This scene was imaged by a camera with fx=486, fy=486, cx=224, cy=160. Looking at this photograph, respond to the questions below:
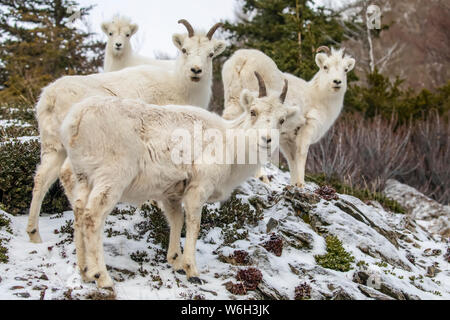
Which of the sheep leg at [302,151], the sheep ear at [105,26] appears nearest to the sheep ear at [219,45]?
the sheep leg at [302,151]

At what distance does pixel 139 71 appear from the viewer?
7.23 metres

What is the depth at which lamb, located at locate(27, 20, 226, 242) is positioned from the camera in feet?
19.5

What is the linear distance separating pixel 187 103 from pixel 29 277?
11.3 ft

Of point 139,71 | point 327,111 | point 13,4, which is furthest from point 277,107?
point 13,4

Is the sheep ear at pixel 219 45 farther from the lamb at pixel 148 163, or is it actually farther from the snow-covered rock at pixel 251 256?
the snow-covered rock at pixel 251 256

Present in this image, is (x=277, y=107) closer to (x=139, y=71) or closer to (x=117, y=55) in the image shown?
(x=139, y=71)

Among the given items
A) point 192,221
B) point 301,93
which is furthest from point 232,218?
point 301,93

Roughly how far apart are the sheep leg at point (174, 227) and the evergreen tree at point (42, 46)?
12.1 m

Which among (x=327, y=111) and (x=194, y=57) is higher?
(x=194, y=57)

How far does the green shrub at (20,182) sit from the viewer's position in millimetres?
6828

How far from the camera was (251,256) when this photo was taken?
19.8ft

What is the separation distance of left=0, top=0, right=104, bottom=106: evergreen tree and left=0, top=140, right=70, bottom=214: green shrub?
373 inches

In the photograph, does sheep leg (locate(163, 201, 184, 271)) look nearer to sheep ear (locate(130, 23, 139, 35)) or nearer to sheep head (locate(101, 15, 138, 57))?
sheep head (locate(101, 15, 138, 57))

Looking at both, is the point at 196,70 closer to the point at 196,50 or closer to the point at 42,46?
the point at 196,50
